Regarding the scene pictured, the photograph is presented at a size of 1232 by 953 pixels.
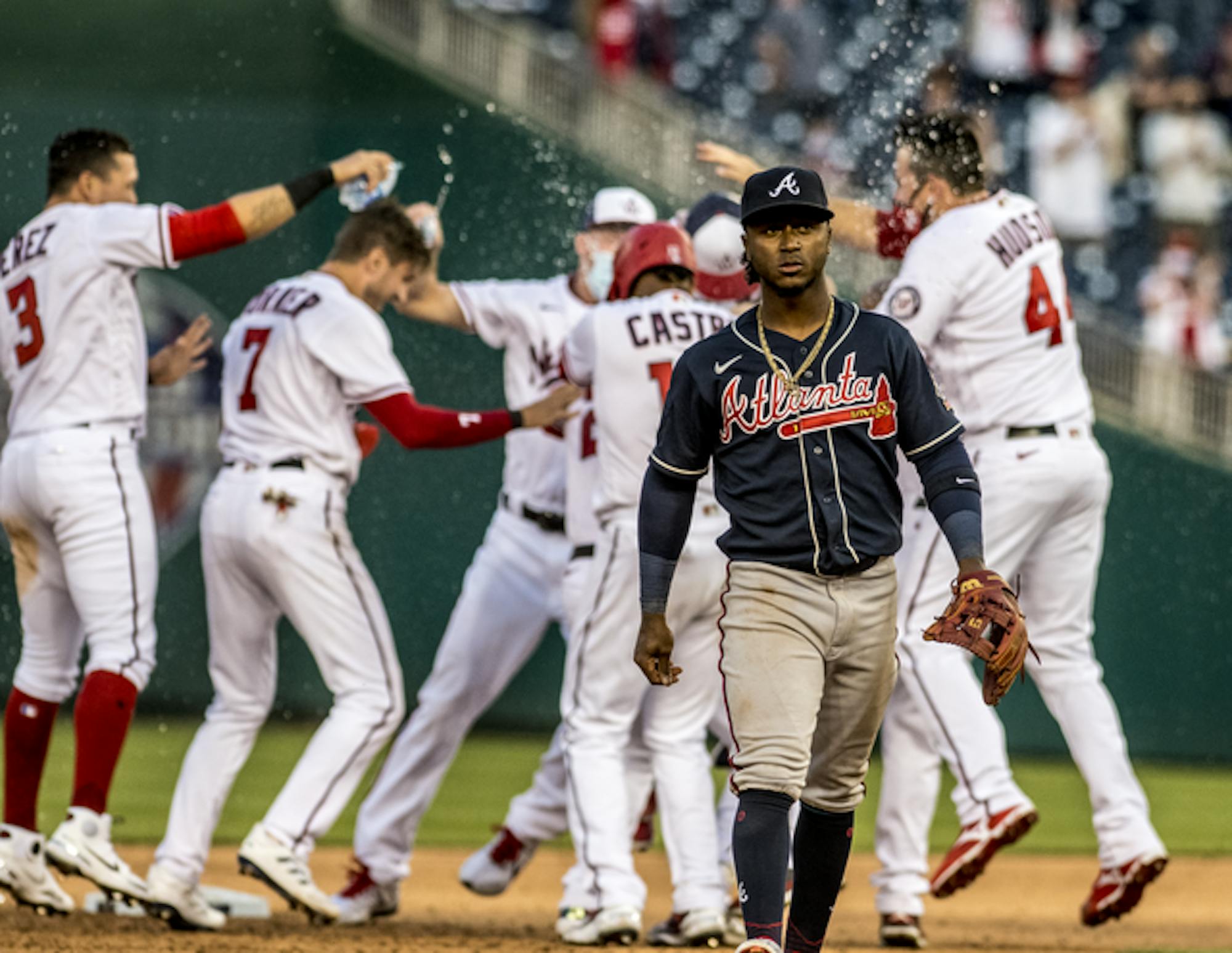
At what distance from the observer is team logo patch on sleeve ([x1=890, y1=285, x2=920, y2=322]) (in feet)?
17.8

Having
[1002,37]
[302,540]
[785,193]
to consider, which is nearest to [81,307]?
[302,540]

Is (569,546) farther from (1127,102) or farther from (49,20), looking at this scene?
(1127,102)

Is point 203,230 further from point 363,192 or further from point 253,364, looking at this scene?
point 363,192

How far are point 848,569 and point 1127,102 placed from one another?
9737mm

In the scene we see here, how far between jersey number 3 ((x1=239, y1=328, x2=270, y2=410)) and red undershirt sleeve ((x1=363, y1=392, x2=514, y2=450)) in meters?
0.33

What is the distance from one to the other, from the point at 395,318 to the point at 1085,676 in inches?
168

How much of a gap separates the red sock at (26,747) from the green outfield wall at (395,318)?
3.08 metres

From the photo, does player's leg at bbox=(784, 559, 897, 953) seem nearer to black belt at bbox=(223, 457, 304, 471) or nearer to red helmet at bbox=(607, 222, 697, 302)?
red helmet at bbox=(607, 222, 697, 302)

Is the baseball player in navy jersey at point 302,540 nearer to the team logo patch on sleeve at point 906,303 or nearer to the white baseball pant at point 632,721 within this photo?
the white baseball pant at point 632,721

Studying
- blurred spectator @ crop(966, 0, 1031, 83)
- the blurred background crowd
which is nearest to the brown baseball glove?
the blurred background crowd

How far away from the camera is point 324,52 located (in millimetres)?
10242

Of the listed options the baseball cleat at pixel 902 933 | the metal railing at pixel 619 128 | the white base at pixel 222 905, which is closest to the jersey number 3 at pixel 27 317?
the white base at pixel 222 905

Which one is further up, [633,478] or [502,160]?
[502,160]

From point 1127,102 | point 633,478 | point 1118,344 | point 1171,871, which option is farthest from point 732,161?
point 1127,102
